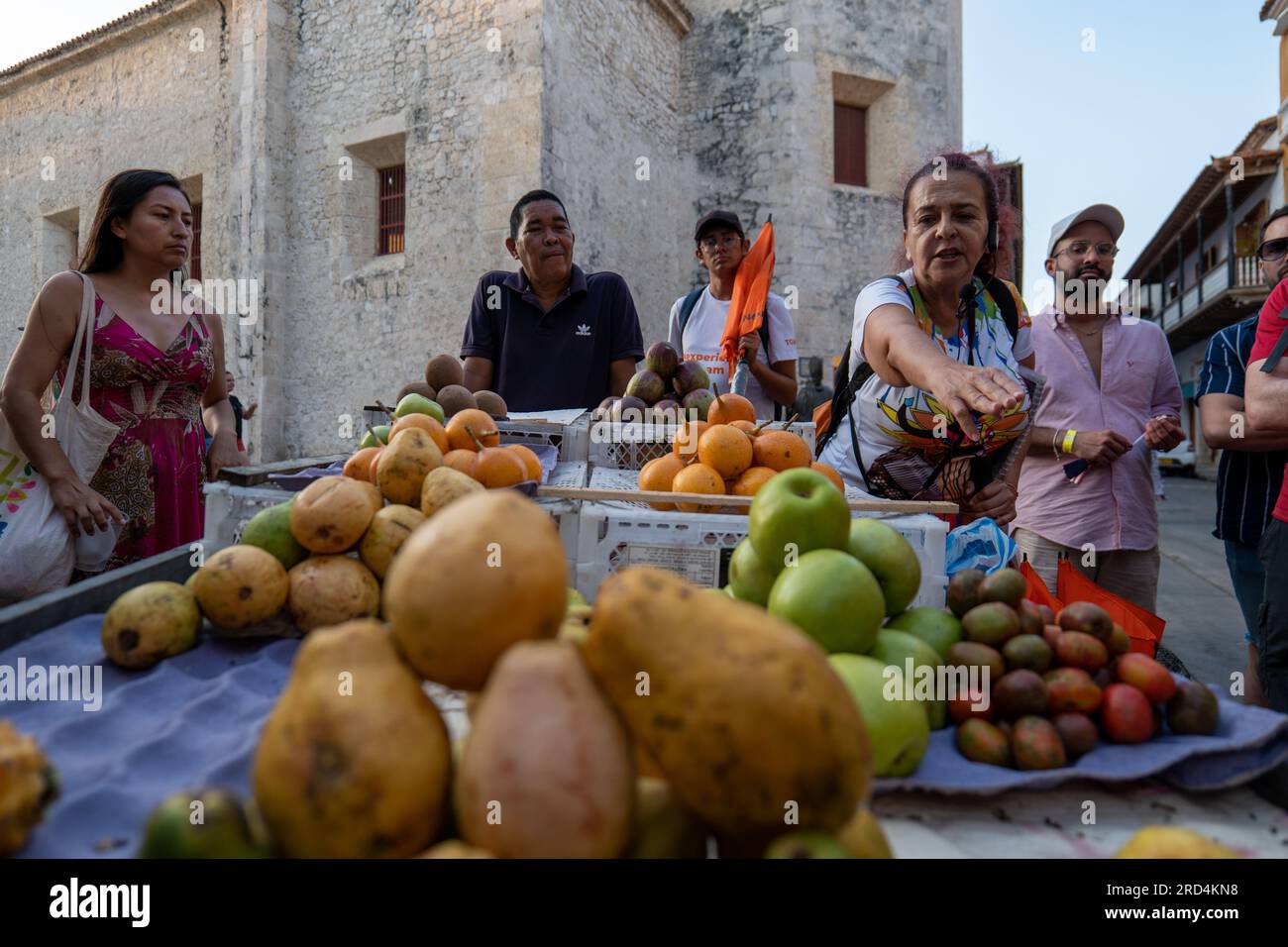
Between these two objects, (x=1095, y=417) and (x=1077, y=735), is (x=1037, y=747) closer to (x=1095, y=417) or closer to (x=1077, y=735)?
(x=1077, y=735)

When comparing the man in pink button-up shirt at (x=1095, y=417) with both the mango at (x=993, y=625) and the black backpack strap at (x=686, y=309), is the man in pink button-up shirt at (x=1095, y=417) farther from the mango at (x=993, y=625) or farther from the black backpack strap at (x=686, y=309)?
the mango at (x=993, y=625)

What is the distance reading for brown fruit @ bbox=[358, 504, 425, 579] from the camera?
158cm

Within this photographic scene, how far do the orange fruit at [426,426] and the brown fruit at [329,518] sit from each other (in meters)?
0.44

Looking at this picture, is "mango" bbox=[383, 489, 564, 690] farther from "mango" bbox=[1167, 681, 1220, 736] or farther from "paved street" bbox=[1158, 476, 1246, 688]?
"paved street" bbox=[1158, 476, 1246, 688]

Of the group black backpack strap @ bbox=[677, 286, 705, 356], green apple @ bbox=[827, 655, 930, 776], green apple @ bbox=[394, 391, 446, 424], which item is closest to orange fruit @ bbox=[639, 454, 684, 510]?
green apple @ bbox=[394, 391, 446, 424]

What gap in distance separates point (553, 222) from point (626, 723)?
3590mm

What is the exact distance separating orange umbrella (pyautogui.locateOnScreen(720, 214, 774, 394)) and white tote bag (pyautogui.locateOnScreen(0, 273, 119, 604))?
2978mm

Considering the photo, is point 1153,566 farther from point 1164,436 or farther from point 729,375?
point 729,375

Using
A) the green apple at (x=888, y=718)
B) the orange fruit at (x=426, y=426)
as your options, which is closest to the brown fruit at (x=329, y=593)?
the orange fruit at (x=426, y=426)

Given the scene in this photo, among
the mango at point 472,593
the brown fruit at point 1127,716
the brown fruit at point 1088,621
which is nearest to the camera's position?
the mango at point 472,593

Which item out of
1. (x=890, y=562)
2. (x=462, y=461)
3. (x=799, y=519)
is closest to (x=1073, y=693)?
(x=890, y=562)

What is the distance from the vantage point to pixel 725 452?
2094 millimetres

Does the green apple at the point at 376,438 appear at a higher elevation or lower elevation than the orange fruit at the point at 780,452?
higher

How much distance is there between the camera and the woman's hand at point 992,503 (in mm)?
2557
